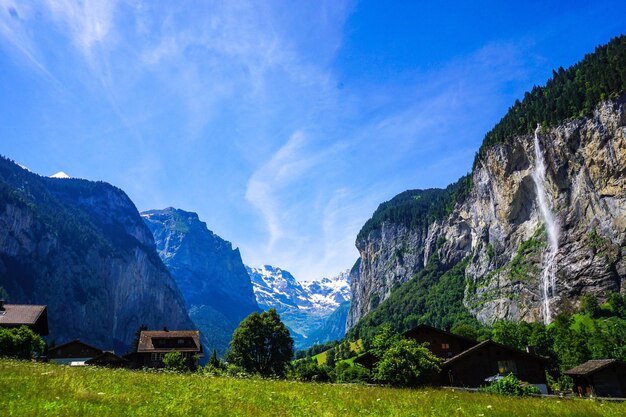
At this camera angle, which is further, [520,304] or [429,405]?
[520,304]

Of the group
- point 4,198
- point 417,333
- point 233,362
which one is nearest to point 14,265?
point 4,198

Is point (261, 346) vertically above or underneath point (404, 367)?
above

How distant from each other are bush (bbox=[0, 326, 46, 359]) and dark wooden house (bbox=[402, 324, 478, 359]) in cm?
4520

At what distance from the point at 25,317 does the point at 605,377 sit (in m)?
77.0

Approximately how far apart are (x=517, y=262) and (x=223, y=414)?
549 feet

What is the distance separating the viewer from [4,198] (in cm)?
19112

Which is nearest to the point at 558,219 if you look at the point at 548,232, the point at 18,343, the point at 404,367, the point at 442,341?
the point at 548,232

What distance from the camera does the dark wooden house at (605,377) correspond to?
167 ft

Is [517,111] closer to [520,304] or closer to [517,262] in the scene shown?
[517,262]

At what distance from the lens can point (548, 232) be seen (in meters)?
150

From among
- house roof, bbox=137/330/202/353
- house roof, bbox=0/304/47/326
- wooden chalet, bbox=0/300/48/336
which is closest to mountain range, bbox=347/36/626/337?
house roof, bbox=137/330/202/353

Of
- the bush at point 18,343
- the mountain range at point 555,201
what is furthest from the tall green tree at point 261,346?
the mountain range at point 555,201

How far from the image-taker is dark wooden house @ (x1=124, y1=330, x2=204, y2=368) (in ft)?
281

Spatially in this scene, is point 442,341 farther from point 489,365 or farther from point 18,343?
point 18,343
